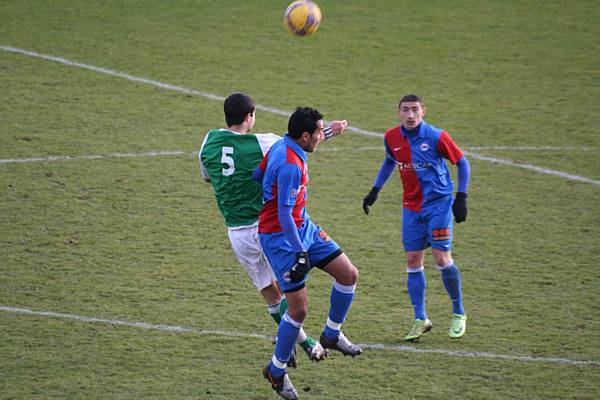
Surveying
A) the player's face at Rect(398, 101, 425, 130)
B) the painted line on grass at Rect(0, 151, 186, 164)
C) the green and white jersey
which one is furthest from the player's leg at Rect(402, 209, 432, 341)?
the painted line on grass at Rect(0, 151, 186, 164)

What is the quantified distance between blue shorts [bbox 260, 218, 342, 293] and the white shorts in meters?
0.30

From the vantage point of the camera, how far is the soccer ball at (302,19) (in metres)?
11.5

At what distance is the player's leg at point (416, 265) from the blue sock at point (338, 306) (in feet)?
3.28

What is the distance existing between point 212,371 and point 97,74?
9.46 m

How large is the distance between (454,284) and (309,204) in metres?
3.52

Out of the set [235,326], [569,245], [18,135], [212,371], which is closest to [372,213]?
[569,245]

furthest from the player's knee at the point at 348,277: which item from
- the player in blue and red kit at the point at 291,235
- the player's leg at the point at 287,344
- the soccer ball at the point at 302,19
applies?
the soccer ball at the point at 302,19

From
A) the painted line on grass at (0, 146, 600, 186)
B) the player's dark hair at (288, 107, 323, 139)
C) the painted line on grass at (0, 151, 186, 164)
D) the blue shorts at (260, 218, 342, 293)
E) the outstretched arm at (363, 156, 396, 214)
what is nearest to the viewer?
the player's dark hair at (288, 107, 323, 139)

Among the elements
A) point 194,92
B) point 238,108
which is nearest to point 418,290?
point 238,108

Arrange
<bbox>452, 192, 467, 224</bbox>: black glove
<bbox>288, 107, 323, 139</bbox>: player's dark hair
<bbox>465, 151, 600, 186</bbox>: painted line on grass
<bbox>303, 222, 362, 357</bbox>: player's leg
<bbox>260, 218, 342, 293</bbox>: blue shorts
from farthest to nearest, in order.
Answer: <bbox>465, 151, 600, 186</bbox>: painted line on grass, <bbox>452, 192, 467, 224</bbox>: black glove, <bbox>303, 222, 362, 357</bbox>: player's leg, <bbox>260, 218, 342, 293</bbox>: blue shorts, <bbox>288, 107, 323, 139</bbox>: player's dark hair

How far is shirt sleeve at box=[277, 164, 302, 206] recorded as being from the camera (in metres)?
6.69

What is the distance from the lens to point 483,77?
53.1 ft

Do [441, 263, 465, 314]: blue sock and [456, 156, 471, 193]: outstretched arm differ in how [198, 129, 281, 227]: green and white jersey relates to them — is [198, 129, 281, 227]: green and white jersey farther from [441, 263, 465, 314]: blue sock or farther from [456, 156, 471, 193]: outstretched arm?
[441, 263, 465, 314]: blue sock

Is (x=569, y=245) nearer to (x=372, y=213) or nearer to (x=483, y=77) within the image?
(x=372, y=213)
